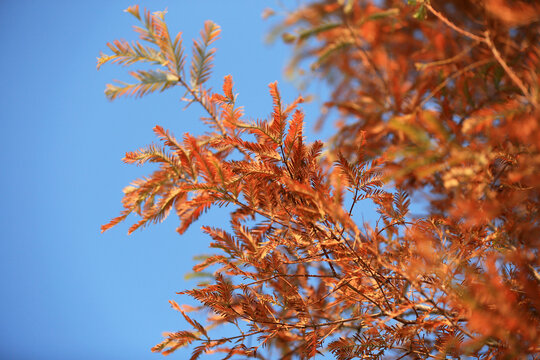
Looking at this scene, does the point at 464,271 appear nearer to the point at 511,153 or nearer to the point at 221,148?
the point at 511,153

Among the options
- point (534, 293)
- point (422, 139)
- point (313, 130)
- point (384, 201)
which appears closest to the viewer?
point (422, 139)

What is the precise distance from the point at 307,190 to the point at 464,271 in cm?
57

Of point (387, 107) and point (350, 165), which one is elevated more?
point (387, 107)

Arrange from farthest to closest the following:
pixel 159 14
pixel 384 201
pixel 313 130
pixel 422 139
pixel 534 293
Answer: pixel 313 130
pixel 384 201
pixel 159 14
pixel 534 293
pixel 422 139

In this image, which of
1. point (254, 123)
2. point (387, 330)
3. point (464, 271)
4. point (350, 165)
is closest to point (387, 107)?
point (350, 165)

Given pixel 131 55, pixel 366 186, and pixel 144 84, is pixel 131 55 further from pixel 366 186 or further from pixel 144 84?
pixel 366 186

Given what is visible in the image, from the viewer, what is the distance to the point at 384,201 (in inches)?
48.5

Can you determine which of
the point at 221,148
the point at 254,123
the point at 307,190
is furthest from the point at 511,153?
the point at 221,148

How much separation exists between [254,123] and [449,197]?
72 centimetres

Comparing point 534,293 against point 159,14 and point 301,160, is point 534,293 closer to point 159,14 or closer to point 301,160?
point 301,160

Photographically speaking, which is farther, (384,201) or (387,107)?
(384,201)

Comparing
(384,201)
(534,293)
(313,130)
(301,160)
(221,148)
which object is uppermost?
(313,130)

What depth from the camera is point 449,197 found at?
127cm

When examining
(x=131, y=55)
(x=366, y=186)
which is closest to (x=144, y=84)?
(x=131, y=55)
